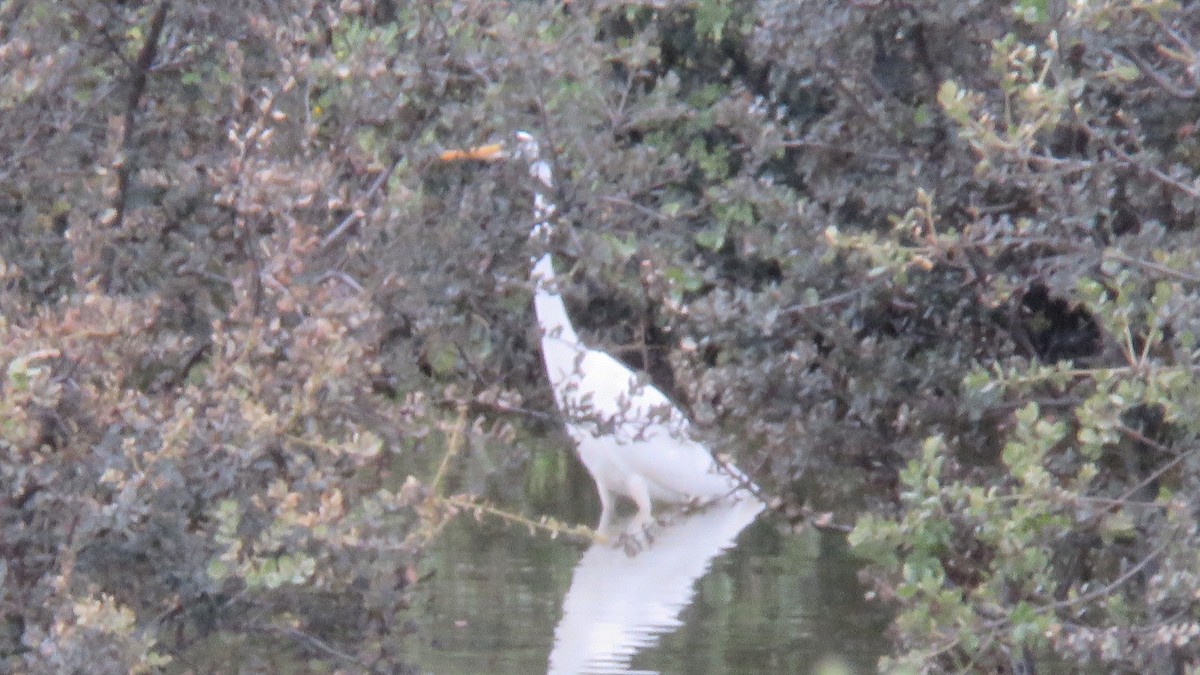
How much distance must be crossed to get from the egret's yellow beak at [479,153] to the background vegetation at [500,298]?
0.12 ft

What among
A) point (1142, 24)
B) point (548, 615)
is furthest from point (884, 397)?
point (548, 615)

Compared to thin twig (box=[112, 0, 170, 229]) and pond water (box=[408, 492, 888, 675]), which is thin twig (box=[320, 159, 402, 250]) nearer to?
thin twig (box=[112, 0, 170, 229])

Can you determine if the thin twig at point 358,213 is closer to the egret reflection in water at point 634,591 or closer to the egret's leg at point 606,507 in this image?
the egret reflection in water at point 634,591

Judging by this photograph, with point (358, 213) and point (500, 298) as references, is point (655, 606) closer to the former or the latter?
point (500, 298)

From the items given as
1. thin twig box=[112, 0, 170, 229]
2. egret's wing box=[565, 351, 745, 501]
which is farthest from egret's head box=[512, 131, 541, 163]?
egret's wing box=[565, 351, 745, 501]

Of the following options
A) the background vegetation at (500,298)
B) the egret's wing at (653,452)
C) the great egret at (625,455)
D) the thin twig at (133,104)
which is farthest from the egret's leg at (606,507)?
the thin twig at (133,104)

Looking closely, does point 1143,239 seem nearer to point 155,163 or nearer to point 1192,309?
point 1192,309

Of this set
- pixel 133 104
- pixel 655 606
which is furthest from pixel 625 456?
pixel 133 104

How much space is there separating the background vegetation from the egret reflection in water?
965 millimetres

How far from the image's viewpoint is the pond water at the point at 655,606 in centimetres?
492

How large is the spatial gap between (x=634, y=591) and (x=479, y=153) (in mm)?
2473

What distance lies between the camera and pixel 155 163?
372 cm

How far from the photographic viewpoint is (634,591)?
593 centimetres

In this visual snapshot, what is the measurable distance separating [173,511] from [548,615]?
8.33 feet
